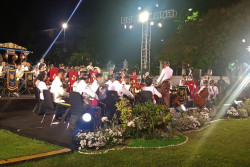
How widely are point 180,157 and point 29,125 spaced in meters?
4.57

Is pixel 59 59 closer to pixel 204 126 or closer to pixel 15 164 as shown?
pixel 204 126

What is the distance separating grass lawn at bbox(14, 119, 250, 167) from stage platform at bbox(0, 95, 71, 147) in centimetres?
116

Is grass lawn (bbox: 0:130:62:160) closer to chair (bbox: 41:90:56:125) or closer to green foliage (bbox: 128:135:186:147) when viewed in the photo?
chair (bbox: 41:90:56:125)

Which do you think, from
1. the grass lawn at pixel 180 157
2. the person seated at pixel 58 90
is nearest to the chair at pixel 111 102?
the person seated at pixel 58 90

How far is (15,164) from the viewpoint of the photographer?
5.38 meters

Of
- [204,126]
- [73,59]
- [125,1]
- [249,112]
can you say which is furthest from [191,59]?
[204,126]

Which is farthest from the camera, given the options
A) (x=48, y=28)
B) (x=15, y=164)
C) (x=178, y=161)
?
(x=48, y=28)

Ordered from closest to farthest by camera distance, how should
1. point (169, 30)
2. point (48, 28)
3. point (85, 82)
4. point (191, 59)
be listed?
point (85, 82) < point (48, 28) < point (191, 59) < point (169, 30)

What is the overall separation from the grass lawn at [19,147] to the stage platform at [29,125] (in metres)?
0.35

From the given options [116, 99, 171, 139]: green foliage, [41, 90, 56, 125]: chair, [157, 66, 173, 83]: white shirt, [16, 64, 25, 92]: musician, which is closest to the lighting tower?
[16, 64, 25, 92]: musician

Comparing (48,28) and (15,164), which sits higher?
(48,28)

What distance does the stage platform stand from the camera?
24.4 feet

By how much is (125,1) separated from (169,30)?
287 inches

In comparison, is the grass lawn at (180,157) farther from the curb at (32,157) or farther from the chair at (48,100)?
the chair at (48,100)
